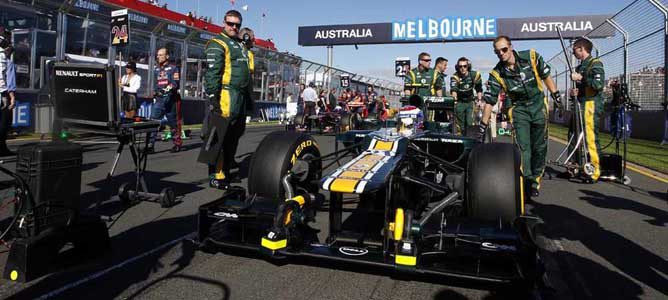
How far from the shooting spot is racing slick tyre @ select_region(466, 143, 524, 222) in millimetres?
3383

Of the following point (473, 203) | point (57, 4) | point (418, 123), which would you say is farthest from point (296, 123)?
point (473, 203)

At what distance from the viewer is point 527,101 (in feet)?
19.1

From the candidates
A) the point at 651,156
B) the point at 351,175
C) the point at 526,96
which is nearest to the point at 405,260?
the point at 351,175

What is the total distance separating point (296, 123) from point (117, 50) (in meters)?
5.69

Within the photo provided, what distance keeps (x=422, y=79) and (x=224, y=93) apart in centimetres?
498

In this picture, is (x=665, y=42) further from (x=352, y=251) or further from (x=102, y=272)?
(x=102, y=272)

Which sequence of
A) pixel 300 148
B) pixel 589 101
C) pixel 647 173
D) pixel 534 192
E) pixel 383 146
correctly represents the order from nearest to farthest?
pixel 383 146 < pixel 300 148 < pixel 534 192 < pixel 589 101 < pixel 647 173

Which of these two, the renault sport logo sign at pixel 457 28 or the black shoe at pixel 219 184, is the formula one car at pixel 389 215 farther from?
the renault sport logo sign at pixel 457 28

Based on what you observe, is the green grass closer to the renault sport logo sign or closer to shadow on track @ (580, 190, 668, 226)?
shadow on track @ (580, 190, 668, 226)

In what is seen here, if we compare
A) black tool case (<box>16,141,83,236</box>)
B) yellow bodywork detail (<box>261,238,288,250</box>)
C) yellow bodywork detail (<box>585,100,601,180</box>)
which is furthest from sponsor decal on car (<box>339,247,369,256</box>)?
yellow bodywork detail (<box>585,100,601,180</box>)

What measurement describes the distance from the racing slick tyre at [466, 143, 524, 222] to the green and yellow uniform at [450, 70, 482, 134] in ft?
19.2

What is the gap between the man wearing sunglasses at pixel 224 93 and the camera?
518cm

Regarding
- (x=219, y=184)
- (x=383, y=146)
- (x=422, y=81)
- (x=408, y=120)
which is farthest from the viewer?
(x=422, y=81)

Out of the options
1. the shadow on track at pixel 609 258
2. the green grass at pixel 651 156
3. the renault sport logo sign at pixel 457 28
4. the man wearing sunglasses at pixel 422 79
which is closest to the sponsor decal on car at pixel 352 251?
the shadow on track at pixel 609 258
